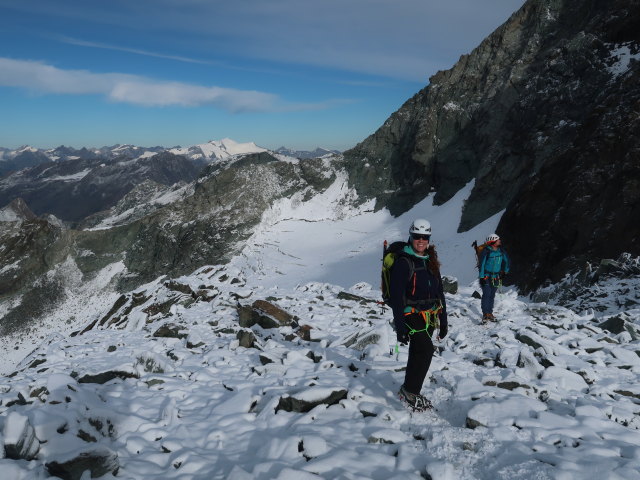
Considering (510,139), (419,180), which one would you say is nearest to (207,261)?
(419,180)

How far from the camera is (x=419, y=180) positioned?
59.6m

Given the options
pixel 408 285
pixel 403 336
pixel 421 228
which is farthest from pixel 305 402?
pixel 421 228

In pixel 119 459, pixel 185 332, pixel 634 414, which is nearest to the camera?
pixel 119 459

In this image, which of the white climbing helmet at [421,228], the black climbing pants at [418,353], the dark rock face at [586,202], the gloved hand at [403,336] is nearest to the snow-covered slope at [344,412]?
the black climbing pants at [418,353]

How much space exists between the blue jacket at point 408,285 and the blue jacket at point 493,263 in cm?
673

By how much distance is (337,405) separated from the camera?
6141 millimetres

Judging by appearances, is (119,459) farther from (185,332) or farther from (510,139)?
(510,139)

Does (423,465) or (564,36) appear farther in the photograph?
(564,36)

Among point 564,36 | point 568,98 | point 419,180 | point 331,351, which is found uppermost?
point 564,36

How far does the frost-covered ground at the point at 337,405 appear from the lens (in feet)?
14.4

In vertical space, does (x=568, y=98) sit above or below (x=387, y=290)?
above

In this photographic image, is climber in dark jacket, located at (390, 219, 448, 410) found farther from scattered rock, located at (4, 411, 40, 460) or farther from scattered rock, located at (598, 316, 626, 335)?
scattered rock, located at (598, 316, 626, 335)

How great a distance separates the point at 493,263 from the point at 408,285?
23.7 feet

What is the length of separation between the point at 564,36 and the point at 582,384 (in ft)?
178
